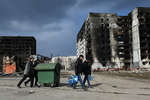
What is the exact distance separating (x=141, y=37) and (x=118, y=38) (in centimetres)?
1098

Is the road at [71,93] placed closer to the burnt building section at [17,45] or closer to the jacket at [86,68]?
the jacket at [86,68]

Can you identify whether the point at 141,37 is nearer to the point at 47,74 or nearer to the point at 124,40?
the point at 124,40

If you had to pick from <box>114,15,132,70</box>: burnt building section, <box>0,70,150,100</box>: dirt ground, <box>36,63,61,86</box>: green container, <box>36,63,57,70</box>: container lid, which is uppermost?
<box>114,15,132,70</box>: burnt building section

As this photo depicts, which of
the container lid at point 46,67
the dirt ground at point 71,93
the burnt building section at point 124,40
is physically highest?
the burnt building section at point 124,40

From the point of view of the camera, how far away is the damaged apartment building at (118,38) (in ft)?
258

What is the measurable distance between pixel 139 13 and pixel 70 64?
6031cm

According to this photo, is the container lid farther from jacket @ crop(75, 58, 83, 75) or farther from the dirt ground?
jacket @ crop(75, 58, 83, 75)

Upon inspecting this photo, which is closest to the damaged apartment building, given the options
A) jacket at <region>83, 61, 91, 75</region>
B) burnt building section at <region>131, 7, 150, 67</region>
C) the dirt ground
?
burnt building section at <region>131, 7, 150, 67</region>

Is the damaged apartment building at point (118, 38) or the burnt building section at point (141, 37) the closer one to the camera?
the burnt building section at point (141, 37)

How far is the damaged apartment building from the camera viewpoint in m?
78.7

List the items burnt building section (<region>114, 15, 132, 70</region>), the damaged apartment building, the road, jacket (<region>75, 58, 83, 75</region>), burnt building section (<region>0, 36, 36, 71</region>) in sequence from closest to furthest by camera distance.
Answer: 1. the road
2. jacket (<region>75, 58, 83, 75</region>)
3. the damaged apartment building
4. burnt building section (<region>114, 15, 132, 70</region>)
5. burnt building section (<region>0, 36, 36, 71</region>)

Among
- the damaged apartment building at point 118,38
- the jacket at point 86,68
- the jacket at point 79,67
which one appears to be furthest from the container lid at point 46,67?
the damaged apartment building at point 118,38

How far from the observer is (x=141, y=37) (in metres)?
78.4

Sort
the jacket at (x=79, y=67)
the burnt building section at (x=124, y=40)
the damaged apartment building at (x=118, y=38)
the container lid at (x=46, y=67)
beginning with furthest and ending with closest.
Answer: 1. the burnt building section at (x=124, y=40)
2. the damaged apartment building at (x=118, y=38)
3. the container lid at (x=46, y=67)
4. the jacket at (x=79, y=67)
